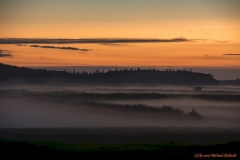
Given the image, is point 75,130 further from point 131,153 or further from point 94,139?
point 131,153

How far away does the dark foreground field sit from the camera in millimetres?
18281

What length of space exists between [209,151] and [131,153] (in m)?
2.84

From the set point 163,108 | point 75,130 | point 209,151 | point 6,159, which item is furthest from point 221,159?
point 75,130

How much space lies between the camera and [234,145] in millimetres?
19062

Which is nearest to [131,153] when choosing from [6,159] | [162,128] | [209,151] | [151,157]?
[151,157]

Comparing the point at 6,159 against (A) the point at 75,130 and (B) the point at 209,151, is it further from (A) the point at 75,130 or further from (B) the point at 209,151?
(A) the point at 75,130

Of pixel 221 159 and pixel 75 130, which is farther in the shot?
pixel 75 130

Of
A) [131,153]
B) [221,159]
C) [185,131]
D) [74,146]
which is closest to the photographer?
[221,159]

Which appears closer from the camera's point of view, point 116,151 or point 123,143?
point 116,151

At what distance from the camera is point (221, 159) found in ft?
56.7

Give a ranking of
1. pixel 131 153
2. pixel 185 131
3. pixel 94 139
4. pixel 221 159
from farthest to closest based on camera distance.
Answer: pixel 185 131, pixel 94 139, pixel 131 153, pixel 221 159

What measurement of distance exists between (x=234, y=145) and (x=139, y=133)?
734cm

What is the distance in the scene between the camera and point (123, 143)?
2258 centimetres

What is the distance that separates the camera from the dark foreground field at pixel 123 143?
18.3 metres
